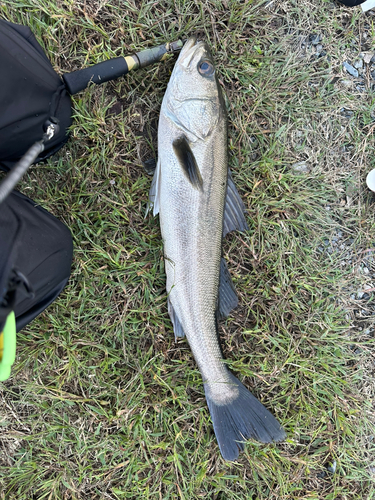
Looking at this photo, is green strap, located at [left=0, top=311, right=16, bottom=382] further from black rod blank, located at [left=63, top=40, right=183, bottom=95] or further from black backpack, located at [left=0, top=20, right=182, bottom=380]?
black rod blank, located at [left=63, top=40, right=183, bottom=95]

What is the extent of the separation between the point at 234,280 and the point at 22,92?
6.15 feet

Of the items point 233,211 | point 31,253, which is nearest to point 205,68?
point 233,211

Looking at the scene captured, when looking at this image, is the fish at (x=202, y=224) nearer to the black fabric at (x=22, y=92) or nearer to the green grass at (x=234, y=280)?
the green grass at (x=234, y=280)

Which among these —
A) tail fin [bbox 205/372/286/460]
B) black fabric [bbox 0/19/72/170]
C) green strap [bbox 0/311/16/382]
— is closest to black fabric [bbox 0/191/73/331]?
green strap [bbox 0/311/16/382]

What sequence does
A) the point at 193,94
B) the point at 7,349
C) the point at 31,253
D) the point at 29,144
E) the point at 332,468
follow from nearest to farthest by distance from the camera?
1. the point at 7,349
2. the point at 31,253
3. the point at 29,144
4. the point at 193,94
5. the point at 332,468

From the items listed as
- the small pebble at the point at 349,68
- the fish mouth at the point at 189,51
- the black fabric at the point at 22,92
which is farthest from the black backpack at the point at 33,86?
the small pebble at the point at 349,68

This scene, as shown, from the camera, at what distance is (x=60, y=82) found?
215 centimetres

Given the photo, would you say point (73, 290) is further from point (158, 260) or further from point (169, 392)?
point (169, 392)

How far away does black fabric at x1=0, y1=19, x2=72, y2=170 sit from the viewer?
1.78 metres

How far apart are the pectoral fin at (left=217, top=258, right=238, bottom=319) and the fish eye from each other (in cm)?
129

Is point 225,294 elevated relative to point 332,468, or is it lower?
elevated

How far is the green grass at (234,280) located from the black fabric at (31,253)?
1.21 feet

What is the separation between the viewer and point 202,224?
88.1 inches

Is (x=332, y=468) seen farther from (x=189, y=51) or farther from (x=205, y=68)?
(x=189, y=51)
